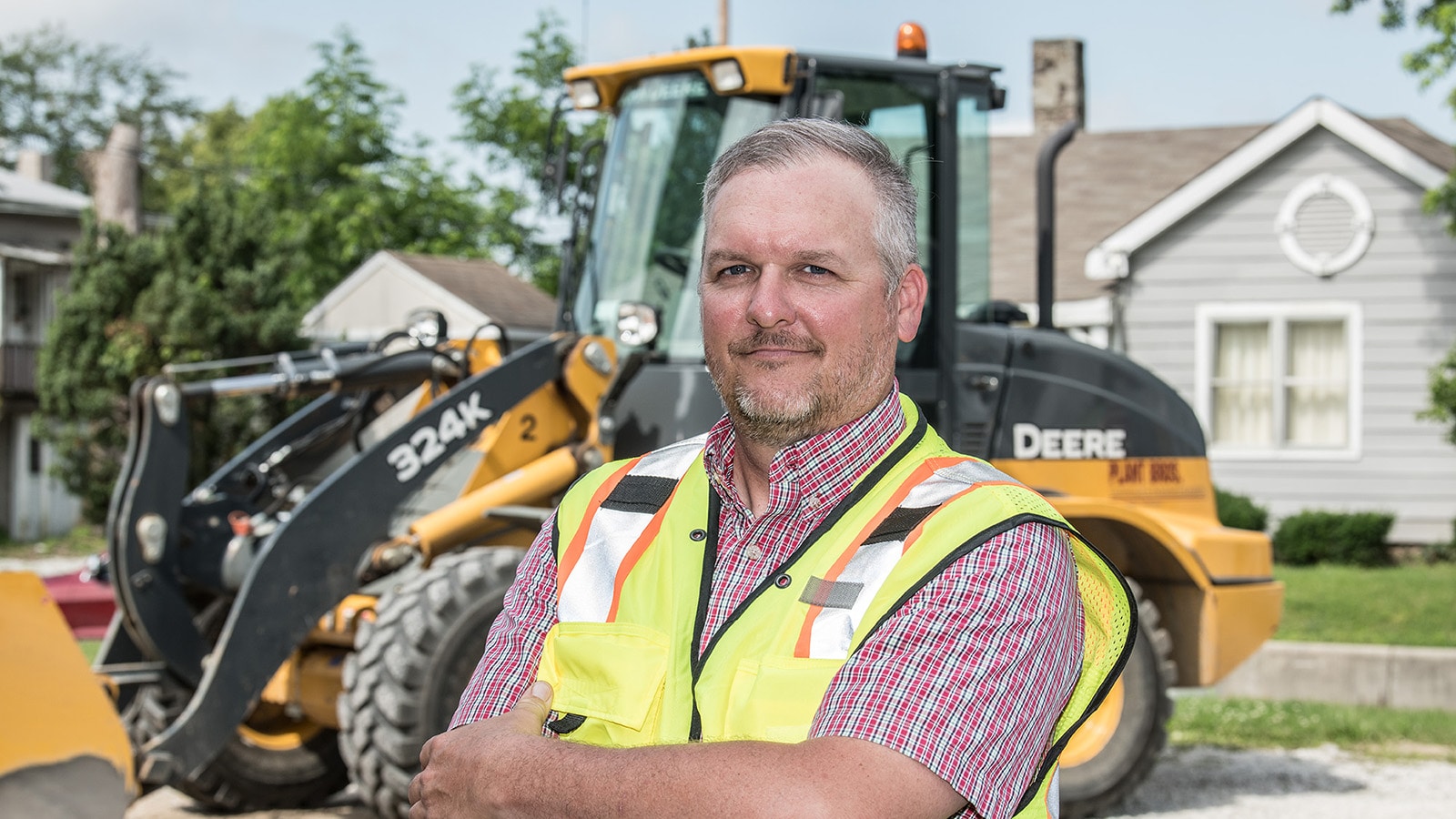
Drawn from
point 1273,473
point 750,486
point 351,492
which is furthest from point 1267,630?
point 1273,473

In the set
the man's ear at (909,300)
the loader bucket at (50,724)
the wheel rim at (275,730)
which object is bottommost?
the wheel rim at (275,730)

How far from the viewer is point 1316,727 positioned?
27.6 feet

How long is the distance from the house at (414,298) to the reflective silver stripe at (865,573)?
23.0 metres

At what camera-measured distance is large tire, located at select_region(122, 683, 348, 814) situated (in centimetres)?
657

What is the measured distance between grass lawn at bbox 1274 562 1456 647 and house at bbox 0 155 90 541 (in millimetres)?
20187

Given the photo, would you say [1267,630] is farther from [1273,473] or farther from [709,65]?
[1273,473]

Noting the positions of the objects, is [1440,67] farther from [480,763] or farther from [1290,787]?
[480,763]

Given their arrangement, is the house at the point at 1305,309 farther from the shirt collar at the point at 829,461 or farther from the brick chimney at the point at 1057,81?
the shirt collar at the point at 829,461

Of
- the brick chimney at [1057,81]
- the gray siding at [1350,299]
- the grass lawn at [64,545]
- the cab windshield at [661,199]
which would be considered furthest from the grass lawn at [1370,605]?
the grass lawn at [64,545]

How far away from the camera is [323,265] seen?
30672 millimetres

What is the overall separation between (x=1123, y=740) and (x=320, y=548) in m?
3.46

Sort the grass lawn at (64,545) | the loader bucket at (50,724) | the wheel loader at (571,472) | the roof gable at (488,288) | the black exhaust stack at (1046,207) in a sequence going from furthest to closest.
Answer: the roof gable at (488,288), the grass lawn at (64,545), the black exhaust stack at (1046,207), the wheel loader at (571,472), the loader bucket at (50,724)

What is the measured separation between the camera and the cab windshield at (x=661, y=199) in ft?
20.3

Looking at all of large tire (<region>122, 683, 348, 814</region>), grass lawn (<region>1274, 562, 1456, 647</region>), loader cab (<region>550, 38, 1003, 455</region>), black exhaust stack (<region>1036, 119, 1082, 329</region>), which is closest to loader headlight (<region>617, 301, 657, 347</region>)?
loader cab (<region>550, 38, 1003, 455</region>)
